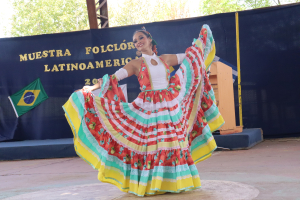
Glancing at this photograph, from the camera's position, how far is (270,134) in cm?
620

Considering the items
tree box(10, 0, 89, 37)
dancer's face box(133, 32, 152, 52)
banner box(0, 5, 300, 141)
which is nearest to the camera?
dancer's face box(133, 32, 152, 52)

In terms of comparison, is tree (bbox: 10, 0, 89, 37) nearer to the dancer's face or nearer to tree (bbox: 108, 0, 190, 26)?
tree (bbox: 108, 0, 190, 26)

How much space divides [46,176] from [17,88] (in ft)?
10.2

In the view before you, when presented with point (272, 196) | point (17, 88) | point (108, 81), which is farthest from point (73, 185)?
point (17, 88)

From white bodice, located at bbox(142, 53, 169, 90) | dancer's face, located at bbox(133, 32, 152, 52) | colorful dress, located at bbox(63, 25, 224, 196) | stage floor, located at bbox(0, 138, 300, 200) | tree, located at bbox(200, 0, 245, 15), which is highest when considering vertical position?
tree, located at bbox(200, 0, 245, 15)

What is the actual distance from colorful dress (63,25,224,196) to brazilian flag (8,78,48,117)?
4127 mm

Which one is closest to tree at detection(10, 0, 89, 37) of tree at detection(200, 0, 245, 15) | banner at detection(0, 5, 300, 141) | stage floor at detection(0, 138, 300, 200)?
tree at detection(200, 0, 245, 15)

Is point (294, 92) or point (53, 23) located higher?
point (53, 23)

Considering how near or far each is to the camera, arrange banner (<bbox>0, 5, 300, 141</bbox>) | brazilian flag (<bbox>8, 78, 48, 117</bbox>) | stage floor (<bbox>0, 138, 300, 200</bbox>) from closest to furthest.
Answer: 1. stage floor (<bbox>0, 138, 300, 200</bbox>)
2. banner (<bbox>0, 5, 300, 141</bbox>)
3. brazilian flag (<bbox>8, 78, 48, 117</bbox>)

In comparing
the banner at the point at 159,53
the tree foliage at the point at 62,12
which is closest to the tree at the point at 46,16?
the tree foliage at the point at 62,12

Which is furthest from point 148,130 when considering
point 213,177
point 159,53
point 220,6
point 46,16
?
point 46,16

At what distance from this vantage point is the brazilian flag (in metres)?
6.85

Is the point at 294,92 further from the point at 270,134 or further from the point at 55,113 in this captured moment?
the point at 55,113

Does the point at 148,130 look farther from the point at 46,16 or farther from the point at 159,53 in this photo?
the point at 46,16
